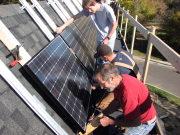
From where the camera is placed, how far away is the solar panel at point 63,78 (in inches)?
93.6

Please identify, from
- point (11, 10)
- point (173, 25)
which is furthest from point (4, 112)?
point (173, 25)

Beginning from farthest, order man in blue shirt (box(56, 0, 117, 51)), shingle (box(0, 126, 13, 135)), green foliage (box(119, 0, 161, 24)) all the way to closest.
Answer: green foliage (box(119, 0, 161, 24)) → man in blue shirt (box(56, 0, 117, 51)) → shingle (box(0, 126, 13, 135))

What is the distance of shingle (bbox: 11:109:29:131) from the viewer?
2068mm

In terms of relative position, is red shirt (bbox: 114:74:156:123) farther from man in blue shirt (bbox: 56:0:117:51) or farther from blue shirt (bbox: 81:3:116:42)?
→ blue shirt (bbox: 81:3:116:42)

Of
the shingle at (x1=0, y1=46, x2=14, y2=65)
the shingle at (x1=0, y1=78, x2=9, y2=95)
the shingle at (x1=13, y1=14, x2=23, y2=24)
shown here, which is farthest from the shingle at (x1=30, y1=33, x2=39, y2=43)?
the shingle at (x1=0, y1=78, x2=9, y2=95)

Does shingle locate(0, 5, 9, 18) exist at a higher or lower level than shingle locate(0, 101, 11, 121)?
higher

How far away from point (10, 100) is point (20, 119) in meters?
0.29

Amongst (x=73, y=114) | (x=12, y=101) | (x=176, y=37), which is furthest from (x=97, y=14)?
(x=176, y=37)

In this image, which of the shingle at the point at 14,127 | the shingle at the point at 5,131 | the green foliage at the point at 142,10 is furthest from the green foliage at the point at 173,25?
the shingle at the point at 5,131

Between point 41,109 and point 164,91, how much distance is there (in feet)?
47.4

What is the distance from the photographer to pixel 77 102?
2949 millimetres

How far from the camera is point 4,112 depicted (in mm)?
1976

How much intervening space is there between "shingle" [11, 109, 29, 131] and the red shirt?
1492 mm

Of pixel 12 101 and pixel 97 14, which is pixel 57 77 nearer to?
pixel 12 101
